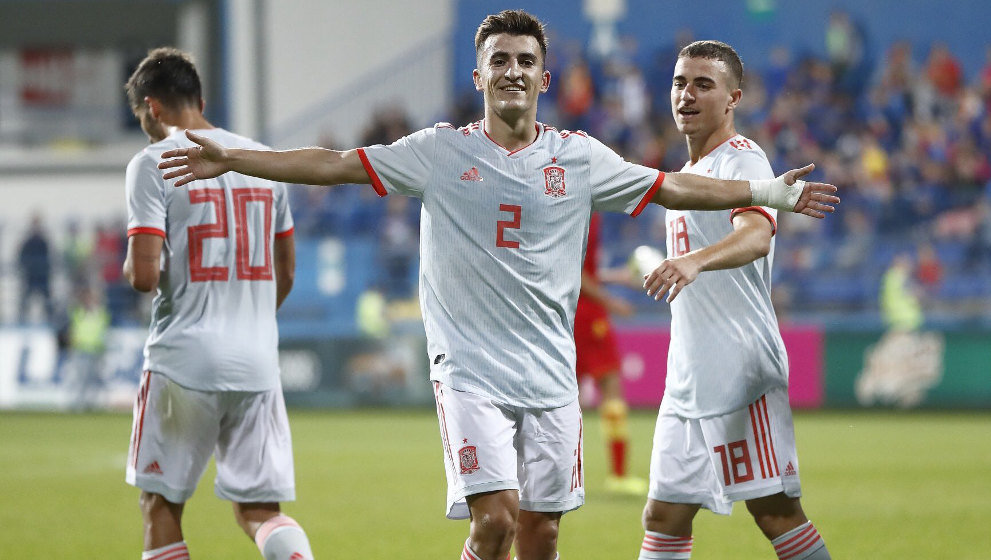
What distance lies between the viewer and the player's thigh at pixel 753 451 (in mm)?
4613

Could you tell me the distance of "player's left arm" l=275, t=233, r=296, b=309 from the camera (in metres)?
5.20

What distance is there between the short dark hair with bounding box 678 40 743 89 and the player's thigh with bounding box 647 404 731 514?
138 centimetres

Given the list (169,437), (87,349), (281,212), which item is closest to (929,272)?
(87,349)

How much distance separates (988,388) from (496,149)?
13684 mm

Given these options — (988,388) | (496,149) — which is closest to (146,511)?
(496,149)

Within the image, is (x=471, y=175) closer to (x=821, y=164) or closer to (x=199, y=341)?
(x=199, y=341)

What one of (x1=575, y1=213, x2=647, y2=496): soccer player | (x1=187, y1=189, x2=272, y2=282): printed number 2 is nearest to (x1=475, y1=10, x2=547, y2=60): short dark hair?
(x1=187, y1=189, x2=272, y2=282): printed number 2

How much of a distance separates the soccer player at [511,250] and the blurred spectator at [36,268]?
19213 mm

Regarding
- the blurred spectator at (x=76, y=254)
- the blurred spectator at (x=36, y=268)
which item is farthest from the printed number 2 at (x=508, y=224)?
the blurred spectator at (x=76, y=254)

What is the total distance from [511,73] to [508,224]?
0.51 meters

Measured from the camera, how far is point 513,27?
4.30 m

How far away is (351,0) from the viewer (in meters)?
25.8

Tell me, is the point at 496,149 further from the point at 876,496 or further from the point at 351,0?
the point at 351,0

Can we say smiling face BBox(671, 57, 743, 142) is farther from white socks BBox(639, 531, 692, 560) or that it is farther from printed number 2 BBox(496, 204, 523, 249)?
white socks BBox(639, 531, 692, 560)
